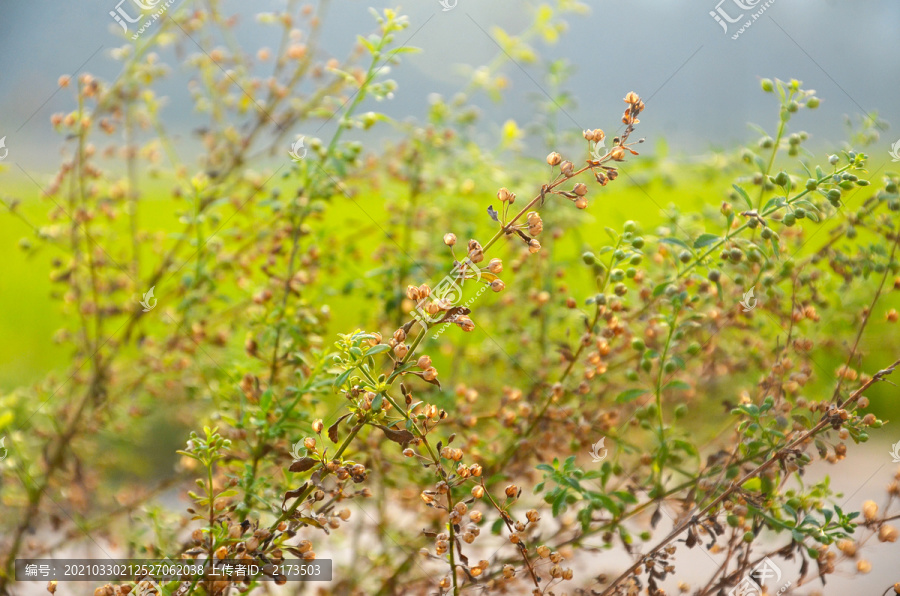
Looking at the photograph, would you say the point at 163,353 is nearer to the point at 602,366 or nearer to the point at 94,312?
the point at 94,312

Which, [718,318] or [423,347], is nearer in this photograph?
[718,318]

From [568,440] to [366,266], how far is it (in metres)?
1.27

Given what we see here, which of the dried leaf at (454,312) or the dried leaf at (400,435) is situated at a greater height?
the dried leaf at (454,312)

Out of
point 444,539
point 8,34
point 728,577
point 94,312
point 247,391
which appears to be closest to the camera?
point 444,539

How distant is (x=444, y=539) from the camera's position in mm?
604

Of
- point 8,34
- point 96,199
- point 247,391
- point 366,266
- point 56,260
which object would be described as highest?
point 8,34

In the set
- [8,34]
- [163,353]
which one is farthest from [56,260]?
[8,34]

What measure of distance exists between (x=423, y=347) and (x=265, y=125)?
0.55m

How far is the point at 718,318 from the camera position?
35.3 inches

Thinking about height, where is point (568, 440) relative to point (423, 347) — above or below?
below

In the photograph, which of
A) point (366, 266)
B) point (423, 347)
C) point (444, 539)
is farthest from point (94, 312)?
point (366, 266)

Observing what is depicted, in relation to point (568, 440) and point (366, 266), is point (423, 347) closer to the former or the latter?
point (568, 440)

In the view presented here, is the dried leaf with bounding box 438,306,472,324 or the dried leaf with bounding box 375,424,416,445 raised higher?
the dried leaf with bounding box 438,306,472,324

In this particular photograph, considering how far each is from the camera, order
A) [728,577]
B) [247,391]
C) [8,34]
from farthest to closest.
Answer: [8,34] < [247,391] < [728,577]
